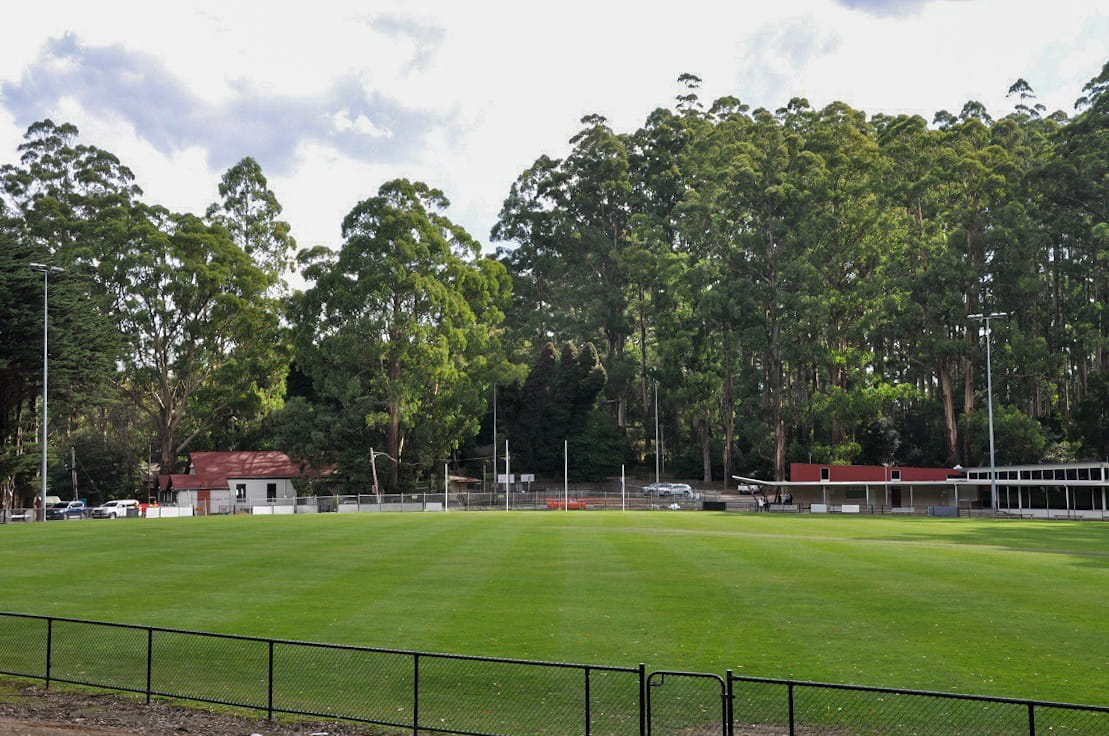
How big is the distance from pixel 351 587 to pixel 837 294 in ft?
244

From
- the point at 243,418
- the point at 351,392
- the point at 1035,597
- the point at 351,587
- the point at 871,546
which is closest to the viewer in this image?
the point at 1035,597

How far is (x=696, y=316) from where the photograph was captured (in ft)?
321

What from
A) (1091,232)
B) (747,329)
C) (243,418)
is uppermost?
(1091,232)

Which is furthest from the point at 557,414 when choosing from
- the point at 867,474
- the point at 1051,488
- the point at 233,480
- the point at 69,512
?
the point at 69,512

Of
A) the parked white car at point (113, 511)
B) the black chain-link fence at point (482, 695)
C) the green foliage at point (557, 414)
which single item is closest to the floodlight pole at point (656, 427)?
the green foliage at point (557, 414)

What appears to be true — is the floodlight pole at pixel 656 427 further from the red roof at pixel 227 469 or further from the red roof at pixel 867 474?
the red roof at pixel 227 469

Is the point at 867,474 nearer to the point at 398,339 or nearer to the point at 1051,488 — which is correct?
the point at 1051,488

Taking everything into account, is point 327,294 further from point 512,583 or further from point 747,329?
point 512,583

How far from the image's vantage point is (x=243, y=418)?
101375 mm

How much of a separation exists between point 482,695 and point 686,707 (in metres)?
3.19

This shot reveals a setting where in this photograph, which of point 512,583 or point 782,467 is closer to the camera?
point 512,583

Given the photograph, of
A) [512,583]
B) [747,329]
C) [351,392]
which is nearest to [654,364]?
[747,329]

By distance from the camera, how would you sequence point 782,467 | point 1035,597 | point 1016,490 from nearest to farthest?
point 1035,597 < point 1016,490 < point 782,467

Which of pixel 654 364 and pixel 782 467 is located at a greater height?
pixel 654 364
